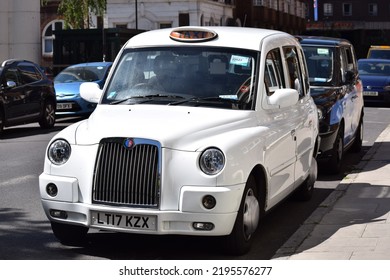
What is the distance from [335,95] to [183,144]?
6345 millimetres

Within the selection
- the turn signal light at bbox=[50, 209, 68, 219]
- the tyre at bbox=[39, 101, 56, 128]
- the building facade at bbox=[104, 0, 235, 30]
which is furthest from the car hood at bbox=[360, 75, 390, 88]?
the building facade at bbox=[104, 0, 235, 30]

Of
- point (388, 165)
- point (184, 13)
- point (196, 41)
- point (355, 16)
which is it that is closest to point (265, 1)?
point (184, 13)

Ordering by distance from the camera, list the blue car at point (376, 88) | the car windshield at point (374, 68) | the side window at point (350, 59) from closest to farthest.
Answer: the side window at point (350, 59) < the blue car at point (376, 88) < the car windshield at point (374, 68)

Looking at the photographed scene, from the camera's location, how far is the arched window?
63.0 m

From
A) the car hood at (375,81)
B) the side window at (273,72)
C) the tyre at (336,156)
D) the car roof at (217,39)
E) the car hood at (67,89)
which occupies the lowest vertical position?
the car hood at (375,81)

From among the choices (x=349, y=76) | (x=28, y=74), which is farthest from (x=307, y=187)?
(x=28, y=74)

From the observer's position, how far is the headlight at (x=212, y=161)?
768 centimetres

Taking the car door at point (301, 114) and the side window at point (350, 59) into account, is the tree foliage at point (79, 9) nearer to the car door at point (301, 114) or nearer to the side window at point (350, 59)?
the side window at point (350, 59)

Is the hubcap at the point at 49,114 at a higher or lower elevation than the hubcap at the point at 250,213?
lower

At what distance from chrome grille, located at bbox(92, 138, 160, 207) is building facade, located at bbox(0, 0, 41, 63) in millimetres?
39105

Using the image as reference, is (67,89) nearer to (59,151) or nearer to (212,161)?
(59,151)

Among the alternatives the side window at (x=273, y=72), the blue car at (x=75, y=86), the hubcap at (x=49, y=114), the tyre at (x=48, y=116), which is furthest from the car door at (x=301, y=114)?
the blue car at (x=75, y=86)

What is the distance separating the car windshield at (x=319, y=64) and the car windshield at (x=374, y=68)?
55.3ft
